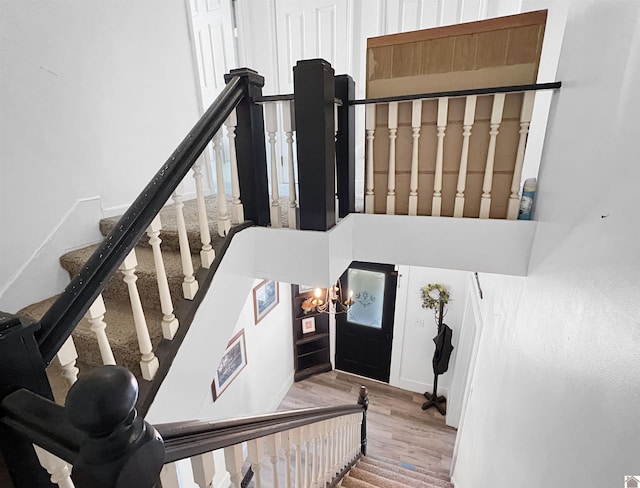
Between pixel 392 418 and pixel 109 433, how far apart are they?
16.0ft

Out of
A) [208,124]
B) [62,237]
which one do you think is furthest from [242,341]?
[208,124]

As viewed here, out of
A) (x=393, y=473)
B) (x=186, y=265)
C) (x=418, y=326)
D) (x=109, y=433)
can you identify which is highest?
(x=109, y=433)

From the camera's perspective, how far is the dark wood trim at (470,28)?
52.6 inches

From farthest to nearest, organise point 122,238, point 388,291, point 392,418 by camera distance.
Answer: point 388,291 < point 392,418 < point 122,238

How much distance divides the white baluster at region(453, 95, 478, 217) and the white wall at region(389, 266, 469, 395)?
113 inches

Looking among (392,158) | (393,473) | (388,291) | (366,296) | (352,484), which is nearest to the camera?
(392,158)

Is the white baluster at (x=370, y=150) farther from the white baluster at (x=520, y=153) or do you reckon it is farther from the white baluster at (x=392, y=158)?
the white baluster at (x=520, y=153)

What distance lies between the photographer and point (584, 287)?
2.83ft

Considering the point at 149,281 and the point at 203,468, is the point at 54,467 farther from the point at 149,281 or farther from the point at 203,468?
the point at 149,281

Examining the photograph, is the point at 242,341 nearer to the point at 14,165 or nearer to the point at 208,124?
the point at 14,165

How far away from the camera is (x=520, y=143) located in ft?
4.69

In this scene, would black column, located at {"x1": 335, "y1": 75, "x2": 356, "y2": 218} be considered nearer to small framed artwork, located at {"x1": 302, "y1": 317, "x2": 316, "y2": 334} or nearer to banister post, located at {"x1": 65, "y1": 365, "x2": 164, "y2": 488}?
banister post, located at {"x1": 65, "y1": 365, "x2": 164, "y2": 488}

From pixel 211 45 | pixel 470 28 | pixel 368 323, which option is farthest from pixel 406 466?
pixel 211 45

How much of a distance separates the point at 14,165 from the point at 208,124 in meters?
1.19
